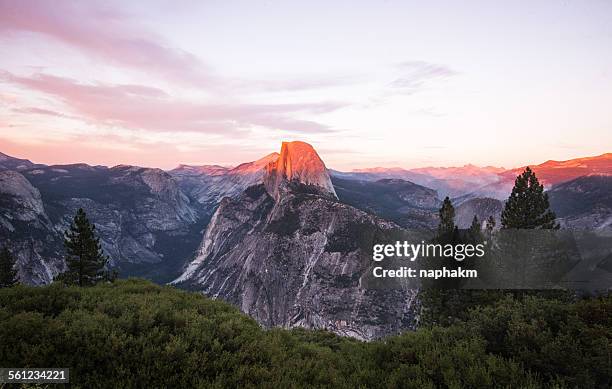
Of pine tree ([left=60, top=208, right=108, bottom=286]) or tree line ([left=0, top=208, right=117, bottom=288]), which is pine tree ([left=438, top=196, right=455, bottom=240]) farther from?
pine tree ([left=60, top=208, right=108, bottom=286])

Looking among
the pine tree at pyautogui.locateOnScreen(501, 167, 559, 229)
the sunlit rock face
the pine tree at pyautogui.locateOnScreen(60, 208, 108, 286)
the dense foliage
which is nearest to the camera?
the dense foliage

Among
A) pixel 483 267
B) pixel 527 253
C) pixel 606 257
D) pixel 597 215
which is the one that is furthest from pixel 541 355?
pixel 597 215

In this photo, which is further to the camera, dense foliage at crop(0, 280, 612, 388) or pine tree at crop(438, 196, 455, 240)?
pine tree at crop(438, 196, 455, 240)

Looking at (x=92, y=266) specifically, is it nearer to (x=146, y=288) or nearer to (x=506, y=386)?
(x=146, y=288)

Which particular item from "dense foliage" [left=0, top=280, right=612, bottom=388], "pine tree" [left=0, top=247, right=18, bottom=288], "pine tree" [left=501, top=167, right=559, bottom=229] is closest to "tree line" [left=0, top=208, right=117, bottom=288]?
"pine tree" [left=0, top=247, right=18, bottom=288]

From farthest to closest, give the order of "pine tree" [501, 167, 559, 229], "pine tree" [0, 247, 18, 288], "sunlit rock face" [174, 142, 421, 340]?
"sunlit rock face" [174, 142, 421, 340]
"pine tree" [0, 247, 18, 288]
"pine tree" [501, 167, 559, 229]

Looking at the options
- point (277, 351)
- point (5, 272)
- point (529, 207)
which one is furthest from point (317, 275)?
point (277, 351)
